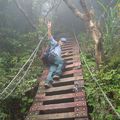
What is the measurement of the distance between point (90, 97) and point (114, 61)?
5.91ft

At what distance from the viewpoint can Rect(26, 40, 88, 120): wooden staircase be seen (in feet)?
18.2

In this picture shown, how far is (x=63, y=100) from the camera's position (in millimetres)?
6336

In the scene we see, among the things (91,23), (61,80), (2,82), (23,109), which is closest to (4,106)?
(23,109)

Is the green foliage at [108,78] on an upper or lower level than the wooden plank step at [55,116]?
upper

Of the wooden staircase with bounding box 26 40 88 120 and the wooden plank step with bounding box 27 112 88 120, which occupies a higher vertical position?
the wooden staircase with bounding box 26 40 88 120

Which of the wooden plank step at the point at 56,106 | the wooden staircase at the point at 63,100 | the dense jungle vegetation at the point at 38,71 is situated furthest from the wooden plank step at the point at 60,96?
the wooden plank step at the point at 56,106

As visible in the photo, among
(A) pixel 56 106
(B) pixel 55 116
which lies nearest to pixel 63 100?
(A) pixel 56 106

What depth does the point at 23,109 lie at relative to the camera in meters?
6.26

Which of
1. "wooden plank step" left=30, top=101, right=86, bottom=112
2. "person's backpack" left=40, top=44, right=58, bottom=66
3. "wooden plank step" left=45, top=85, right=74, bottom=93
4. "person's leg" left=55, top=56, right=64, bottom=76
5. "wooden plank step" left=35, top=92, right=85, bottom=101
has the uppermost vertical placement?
"person's backpack" left=40, top=44, right=58, bottom=66

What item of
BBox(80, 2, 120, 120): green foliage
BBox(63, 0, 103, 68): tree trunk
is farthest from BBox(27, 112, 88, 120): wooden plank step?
BBox(63, 0, 103, 68): tree trunk

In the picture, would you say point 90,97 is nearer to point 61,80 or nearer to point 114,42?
point 61,80

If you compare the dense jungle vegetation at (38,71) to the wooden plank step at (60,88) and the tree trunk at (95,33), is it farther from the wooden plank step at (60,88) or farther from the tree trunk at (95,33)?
the wooden plank step at (60,88)

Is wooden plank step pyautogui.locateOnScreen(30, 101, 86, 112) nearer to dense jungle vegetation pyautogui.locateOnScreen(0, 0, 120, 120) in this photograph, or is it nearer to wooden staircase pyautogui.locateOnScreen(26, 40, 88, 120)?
wooden staircase pyautogui.locateOnScreen(26, 40, 88, 120)

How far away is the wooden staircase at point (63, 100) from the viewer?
18.2 feet
